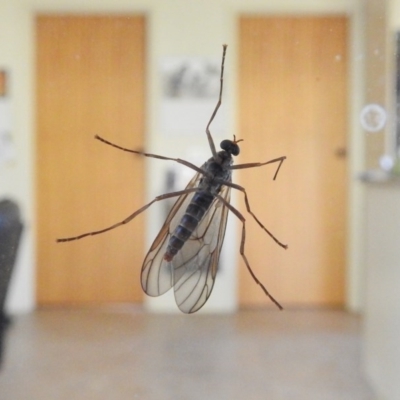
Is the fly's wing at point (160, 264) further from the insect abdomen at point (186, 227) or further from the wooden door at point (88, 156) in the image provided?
the wooden door at point (88, 156)

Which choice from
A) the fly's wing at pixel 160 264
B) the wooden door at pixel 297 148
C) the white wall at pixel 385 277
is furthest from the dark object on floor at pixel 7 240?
the white wall at pixel 385 277

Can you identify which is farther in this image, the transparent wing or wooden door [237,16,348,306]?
wooden door [237,16,348,306]

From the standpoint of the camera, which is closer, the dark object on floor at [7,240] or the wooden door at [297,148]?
the dark object on floor at [7,240]

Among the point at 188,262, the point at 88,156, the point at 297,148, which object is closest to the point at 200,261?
the point at 188,262

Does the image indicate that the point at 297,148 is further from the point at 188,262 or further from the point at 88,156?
the point at 188,262

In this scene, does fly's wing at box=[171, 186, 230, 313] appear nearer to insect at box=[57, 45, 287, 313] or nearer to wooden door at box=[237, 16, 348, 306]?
insect at box=[57, 45, 287, 313]

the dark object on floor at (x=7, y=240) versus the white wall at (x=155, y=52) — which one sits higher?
the white wall at (x=155, y=52)

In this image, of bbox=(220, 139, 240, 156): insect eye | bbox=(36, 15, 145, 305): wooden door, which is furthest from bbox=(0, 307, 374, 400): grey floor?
bbox=(220, 139, 240, 156): insect eye
